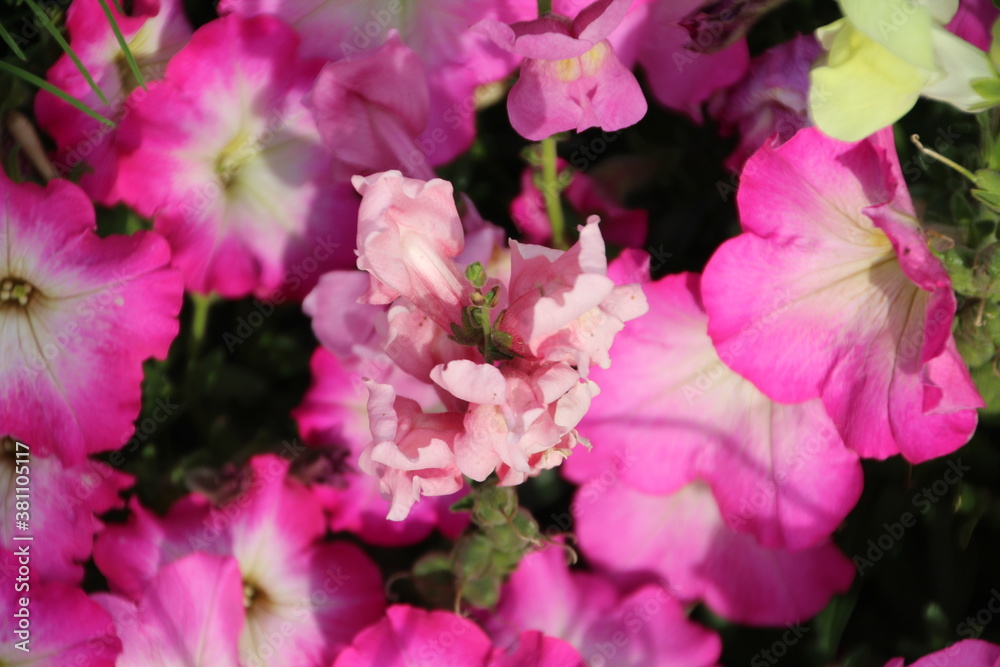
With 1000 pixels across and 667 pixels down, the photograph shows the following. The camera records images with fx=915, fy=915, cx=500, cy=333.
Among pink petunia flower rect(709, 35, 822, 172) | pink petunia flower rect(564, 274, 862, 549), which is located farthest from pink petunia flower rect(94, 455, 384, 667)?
pink petunia flower rect(709, 35, 822, 172)

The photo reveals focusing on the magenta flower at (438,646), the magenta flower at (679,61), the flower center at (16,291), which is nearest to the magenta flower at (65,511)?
the flower center at (16,291)

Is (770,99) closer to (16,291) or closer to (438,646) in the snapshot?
(438,646)

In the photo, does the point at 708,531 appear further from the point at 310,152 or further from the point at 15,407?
the point at 15,407

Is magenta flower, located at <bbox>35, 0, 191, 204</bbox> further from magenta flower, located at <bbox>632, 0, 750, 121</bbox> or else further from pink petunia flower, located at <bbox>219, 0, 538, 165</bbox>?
magenta flower, located at <bbox>632, 0, 750, 121</bbox>

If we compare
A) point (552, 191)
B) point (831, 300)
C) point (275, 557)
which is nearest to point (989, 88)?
point (831, 300)

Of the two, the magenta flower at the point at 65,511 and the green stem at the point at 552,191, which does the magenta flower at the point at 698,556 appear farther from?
the magenta flower at the point at 65,511
